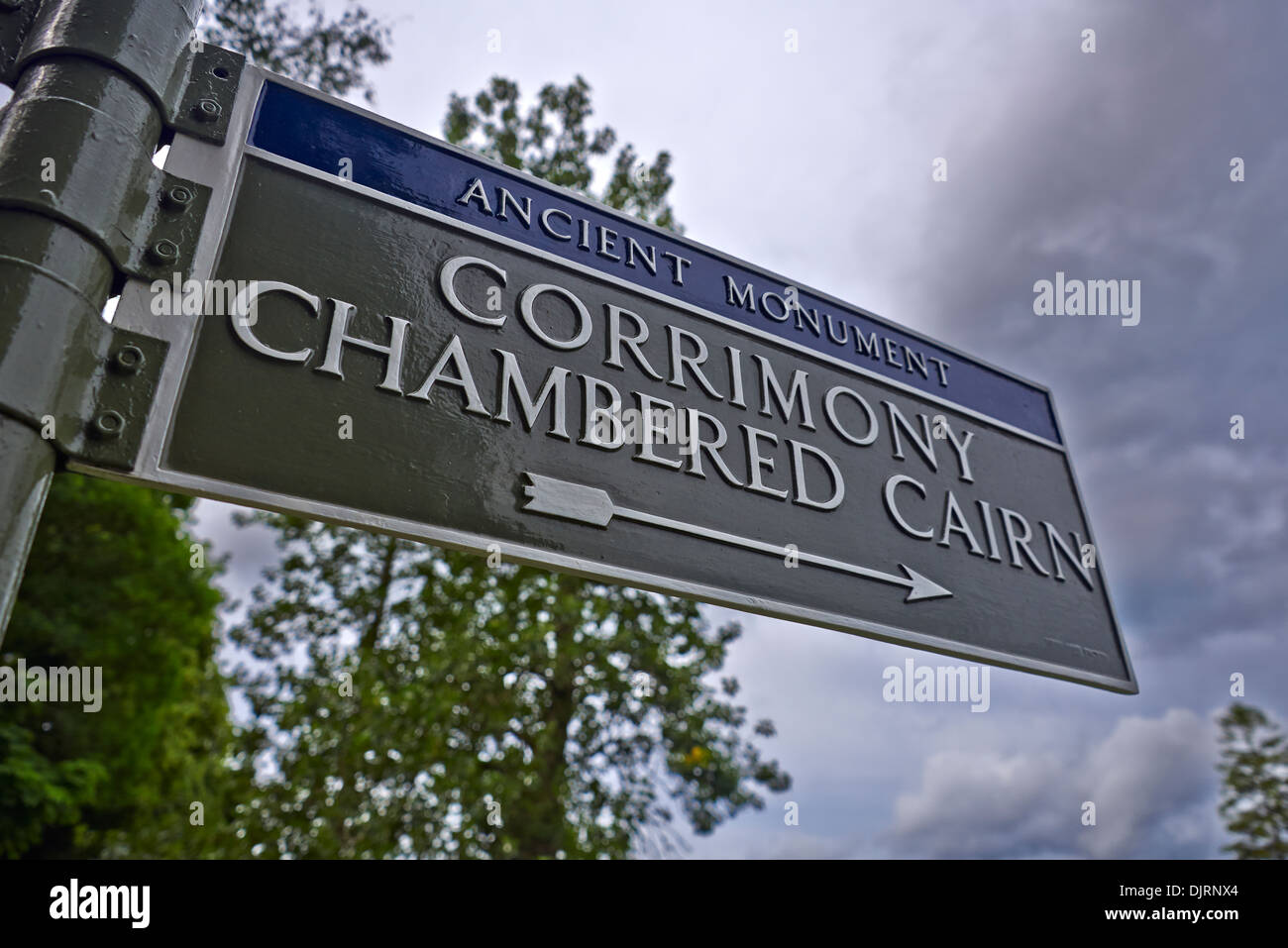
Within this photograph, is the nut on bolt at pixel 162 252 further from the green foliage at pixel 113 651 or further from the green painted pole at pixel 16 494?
the green foliage at pixel 113 651

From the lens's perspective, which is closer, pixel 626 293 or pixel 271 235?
pixel 271 235

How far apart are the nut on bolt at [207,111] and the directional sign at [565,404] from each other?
4 centimetres

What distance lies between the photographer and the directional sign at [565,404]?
4.63 ft

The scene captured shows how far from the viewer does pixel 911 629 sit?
6.34 feet

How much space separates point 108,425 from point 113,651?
12.9 m

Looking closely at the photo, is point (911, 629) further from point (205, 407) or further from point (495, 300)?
point (205, 407)

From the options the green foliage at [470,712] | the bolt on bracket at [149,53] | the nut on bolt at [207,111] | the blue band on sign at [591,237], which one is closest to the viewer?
the bolt on bracket at [149,53]

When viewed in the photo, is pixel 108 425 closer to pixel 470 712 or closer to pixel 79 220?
pixel 79 220

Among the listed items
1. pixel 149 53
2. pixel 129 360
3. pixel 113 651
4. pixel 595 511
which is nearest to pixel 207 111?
pixel 149 53

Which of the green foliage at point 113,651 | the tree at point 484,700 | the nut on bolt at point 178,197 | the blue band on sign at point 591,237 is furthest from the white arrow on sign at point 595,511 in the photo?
the green foliage at point 113,651

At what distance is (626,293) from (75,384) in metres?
1.14

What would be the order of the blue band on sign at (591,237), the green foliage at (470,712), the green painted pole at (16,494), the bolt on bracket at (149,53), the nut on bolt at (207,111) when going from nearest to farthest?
the green painted pole at (16,494) < the bolt on bracket at (149,53) < the nut on bolt at (207,111) < the blue band on sign at (591,237) < the green foliage at (470,712)
